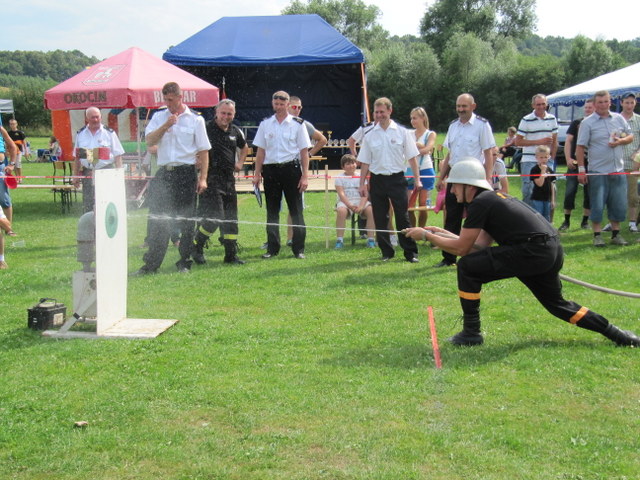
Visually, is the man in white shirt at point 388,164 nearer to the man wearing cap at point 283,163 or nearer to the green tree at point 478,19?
the man wearing cap at point 283,163

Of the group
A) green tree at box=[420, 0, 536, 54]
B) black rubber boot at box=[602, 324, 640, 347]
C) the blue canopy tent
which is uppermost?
green tree at box=[420, 0, 536, 54]

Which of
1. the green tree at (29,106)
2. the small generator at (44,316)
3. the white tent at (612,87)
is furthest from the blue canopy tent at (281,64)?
the green tree at (29,106)

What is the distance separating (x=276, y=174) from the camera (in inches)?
366

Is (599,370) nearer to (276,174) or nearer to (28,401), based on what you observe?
(28,401)

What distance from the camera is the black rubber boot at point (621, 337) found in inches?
214

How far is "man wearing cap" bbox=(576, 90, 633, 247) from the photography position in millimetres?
9820

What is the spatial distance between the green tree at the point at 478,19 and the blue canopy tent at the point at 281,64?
156 ft

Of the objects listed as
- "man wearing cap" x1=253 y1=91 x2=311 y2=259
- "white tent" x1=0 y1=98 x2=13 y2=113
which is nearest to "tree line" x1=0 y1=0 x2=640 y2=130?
"white tent" x1=0 y1=98 x2=13 y2=113

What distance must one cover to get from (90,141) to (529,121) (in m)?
6.68

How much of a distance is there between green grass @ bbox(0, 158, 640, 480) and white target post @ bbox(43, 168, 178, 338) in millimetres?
189

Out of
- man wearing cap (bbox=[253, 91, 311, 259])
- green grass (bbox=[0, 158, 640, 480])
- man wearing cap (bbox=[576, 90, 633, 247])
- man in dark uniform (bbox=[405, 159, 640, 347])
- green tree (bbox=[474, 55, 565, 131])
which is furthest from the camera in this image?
green tree (bbox=[474, 55, 565, 131])

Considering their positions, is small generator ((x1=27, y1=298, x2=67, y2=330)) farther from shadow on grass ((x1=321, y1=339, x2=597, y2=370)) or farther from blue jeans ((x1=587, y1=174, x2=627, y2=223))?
blue jeans ((x1=587, y1=174, x2=627, y2=223))

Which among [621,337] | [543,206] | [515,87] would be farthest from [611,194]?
[515,87]

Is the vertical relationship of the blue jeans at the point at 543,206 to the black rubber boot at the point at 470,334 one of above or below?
above
